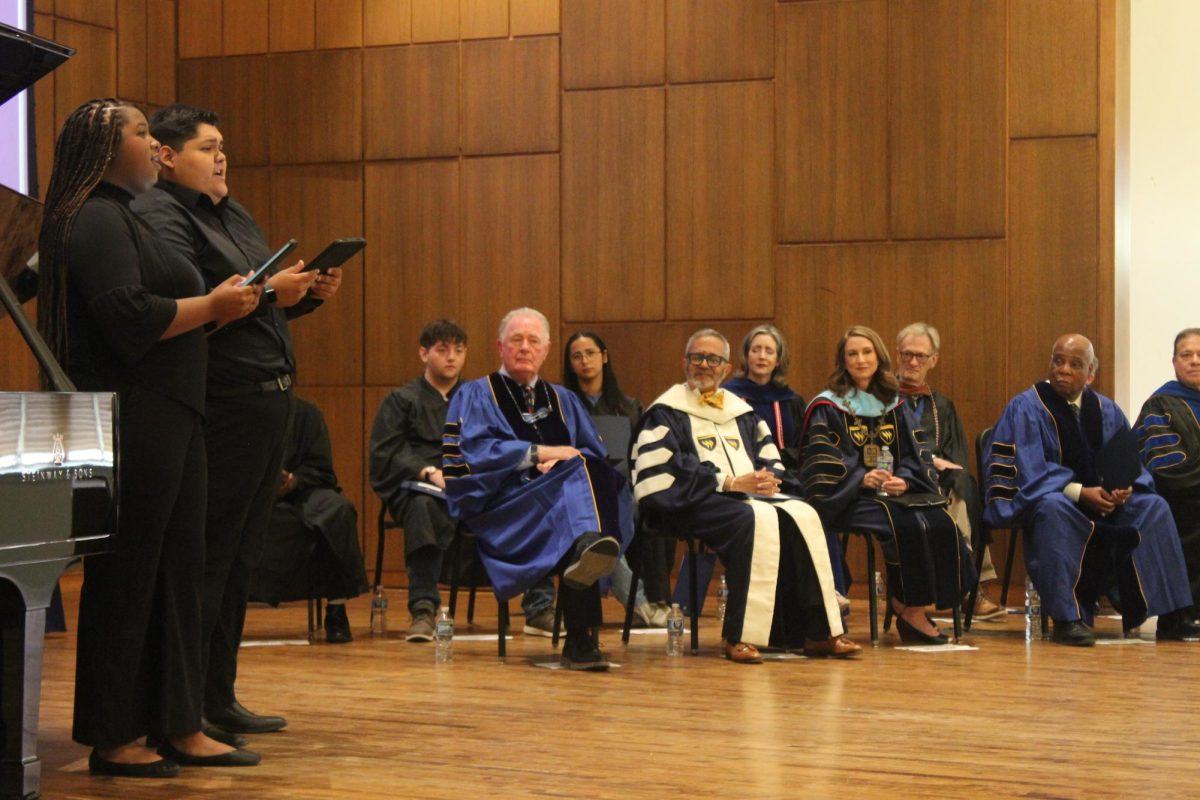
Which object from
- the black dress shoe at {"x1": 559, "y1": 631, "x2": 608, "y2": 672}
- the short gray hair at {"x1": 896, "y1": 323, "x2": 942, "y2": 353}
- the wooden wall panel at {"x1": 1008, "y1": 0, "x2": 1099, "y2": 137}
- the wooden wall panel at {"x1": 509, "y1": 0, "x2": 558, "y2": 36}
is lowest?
the black dress shoe at {"x1": 559, "y1": 631, "x2": 608, "y2": 672}

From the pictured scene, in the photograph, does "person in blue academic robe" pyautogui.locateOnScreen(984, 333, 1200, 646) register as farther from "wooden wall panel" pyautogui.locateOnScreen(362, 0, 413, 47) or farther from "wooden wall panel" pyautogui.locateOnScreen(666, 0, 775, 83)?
"wooden wall panel" pyautogui.locateOnScreen(362, 0, 413, 47)

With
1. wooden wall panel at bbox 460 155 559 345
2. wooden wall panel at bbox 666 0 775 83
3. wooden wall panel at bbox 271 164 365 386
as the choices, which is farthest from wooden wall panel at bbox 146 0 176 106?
wooden wall panel at bbox 666 0 775 83

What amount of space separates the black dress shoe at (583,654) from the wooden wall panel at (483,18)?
4.50 meters

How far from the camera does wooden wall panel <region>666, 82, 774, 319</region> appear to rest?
8.20 m

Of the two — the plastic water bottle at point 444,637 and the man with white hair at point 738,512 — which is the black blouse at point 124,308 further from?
the man with white hair at point 738,512

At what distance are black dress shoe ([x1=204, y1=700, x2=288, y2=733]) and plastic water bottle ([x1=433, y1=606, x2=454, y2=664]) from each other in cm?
147

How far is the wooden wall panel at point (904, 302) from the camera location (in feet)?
25.6

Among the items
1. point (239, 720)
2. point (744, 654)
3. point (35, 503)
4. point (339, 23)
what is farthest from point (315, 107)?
point (35, 503)

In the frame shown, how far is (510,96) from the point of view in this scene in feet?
28.5

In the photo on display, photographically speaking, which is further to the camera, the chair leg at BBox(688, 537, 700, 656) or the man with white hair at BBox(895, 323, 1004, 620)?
the man with white hair at BBox(895, 323, 1004, 620)

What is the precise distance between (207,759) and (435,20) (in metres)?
6.19

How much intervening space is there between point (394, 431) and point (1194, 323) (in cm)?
486

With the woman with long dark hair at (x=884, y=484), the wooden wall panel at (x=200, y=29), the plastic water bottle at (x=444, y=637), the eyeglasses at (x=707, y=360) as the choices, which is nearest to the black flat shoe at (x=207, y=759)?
the plastic water bottle at (x=444, y=637)

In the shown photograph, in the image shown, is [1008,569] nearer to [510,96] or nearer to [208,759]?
[510,96]
